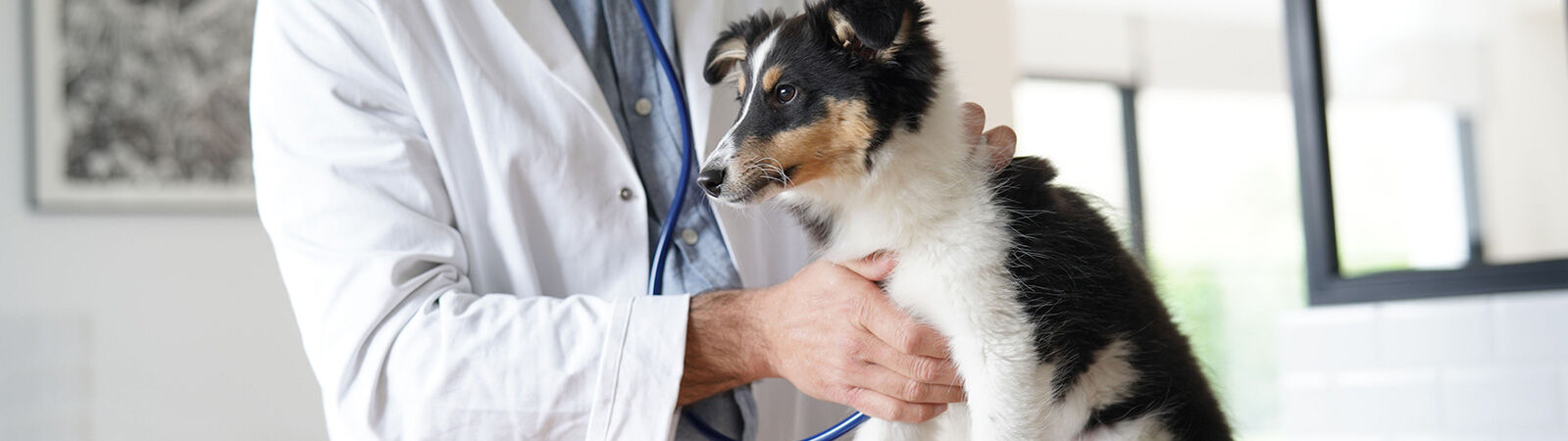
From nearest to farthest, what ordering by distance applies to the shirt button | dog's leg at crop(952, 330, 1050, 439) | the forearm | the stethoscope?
1. dog's leg at crop(952, 330, 1050, 439)
2. the forearm
3. the stethoscope
4. the shirt button

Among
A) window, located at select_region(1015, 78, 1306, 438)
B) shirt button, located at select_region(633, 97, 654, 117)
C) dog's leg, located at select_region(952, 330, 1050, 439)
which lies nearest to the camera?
dog's leg, located at select_region(952, 330, 1050, 439)

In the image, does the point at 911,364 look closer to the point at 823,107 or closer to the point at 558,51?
the point at 823,107

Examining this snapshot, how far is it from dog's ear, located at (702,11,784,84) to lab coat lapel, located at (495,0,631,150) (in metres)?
0.14

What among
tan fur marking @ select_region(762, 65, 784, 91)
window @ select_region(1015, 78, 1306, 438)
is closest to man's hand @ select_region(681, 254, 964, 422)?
tan fur marking @ select_region(762, 65, 784, 91)

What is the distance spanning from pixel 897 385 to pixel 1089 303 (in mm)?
237

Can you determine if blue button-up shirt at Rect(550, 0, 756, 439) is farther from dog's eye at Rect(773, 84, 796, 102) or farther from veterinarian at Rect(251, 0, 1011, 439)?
dog's eye at Rect(773, 84, 796, 102)

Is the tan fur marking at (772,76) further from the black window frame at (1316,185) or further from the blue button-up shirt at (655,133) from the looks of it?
the black window frame at (1316,185)

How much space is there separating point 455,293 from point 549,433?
192 millimetres

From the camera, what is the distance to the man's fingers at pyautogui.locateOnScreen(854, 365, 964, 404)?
118cm

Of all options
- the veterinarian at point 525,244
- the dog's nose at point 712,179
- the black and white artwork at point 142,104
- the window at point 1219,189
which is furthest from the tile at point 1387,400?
the window at point 1219,189

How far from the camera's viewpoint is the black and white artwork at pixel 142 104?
8.59 ft

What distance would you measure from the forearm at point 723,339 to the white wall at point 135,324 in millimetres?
1982

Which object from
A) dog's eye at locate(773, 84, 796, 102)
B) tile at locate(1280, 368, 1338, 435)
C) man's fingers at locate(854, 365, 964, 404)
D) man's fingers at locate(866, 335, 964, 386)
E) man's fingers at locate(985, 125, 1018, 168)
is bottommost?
tile at locate(1280, 368, 1338, 435)

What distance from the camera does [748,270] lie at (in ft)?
4.91
